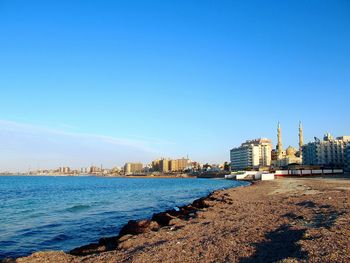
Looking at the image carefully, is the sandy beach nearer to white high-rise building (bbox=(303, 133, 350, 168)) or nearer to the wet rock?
the wet rock

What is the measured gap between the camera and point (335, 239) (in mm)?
10742

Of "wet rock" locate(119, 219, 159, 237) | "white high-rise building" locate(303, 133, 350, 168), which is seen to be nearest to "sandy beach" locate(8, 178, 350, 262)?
"wet rock" locate(119, 219, 159, 237)

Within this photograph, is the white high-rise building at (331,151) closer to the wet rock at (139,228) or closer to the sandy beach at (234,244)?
the wet rock at (139,228)

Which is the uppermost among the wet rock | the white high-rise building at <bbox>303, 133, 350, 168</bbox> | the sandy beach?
the white high-rise building at <bbox>303, 133, 350, 168</bbox>

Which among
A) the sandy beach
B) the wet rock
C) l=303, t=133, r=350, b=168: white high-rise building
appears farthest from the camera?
l=303, t=133, r=350, b=168: white high-rise building

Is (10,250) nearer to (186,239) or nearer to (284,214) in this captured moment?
(186,239)

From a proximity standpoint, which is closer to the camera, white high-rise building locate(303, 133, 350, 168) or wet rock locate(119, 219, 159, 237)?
wet rock locate(119, 219, 159, 237)

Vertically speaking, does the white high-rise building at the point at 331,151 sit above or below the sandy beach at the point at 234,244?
above

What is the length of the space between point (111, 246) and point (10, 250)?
640 cm

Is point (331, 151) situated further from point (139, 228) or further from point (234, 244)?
point (234, 244)

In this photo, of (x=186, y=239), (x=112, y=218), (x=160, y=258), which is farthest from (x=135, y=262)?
(x=112, y=218)

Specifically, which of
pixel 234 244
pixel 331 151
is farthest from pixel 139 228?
pixel 331 151

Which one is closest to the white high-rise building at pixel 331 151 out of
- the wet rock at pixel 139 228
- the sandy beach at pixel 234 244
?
the wet rock at pixel 139 228

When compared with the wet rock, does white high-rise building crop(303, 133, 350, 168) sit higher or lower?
higher
